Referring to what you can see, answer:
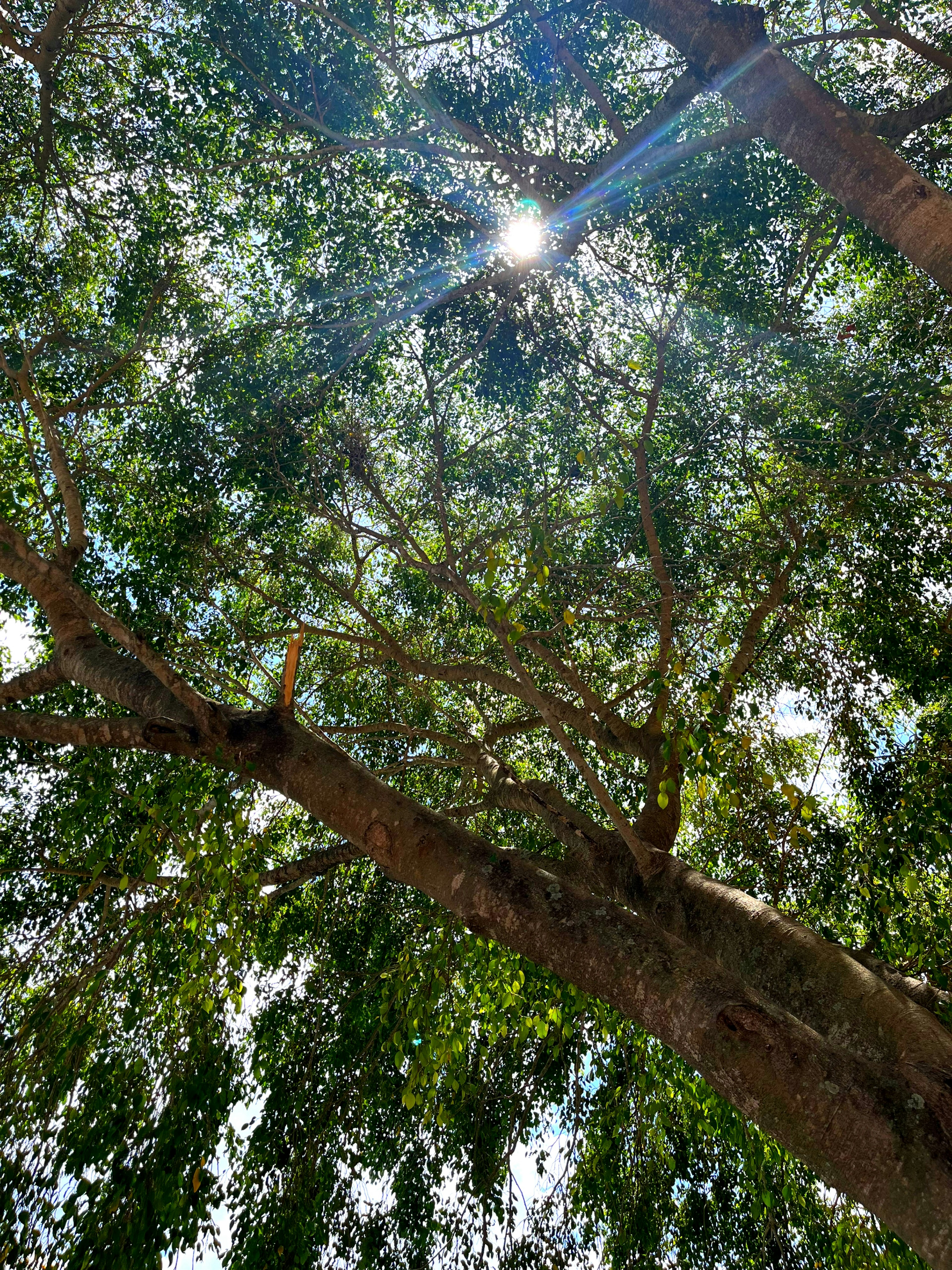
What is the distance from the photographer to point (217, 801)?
315 cm

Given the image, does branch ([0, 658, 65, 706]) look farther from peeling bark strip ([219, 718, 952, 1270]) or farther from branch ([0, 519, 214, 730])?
peeling bark strip ([219, 718, 952, 1270])

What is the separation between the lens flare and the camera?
5.18 m

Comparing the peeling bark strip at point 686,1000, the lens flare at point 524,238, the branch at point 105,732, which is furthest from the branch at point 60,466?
the lens flare at point 524,238

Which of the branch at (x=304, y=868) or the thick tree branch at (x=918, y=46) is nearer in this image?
the thick tree branch at (x=918, y=46)

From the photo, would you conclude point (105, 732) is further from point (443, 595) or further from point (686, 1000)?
point (443, 595)

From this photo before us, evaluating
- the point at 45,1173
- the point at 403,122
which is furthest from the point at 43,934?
the point at 403,122

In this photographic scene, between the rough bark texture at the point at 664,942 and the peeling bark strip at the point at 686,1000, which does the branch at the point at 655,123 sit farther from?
the peeling bark strip at the point at 686,1000

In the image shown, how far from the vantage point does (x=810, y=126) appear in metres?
3.03

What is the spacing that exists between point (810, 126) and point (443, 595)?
452cm

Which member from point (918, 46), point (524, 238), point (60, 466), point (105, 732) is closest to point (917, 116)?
point (918, 46)

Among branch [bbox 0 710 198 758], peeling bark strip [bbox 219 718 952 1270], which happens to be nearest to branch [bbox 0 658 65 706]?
branch [bbox 0 710 198 758]

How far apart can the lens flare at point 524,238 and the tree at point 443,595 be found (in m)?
0.06

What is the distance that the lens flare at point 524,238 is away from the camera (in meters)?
5.18

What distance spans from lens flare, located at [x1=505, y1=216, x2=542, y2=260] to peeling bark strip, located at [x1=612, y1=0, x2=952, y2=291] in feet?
5.59
